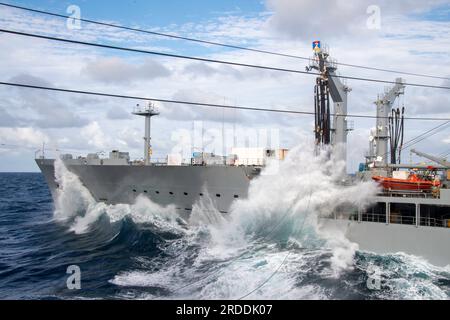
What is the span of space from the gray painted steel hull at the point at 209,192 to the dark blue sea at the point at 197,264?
920 mm

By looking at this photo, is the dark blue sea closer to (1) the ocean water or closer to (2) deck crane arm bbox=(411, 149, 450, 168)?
(1) the ocean water

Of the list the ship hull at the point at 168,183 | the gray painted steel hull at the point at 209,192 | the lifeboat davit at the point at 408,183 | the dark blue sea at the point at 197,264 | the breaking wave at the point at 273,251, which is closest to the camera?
the dark blue sea at the point at 197,264

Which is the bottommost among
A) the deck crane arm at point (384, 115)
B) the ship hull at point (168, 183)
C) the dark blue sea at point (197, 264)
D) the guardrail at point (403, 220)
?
the dark blue sea at point (197, 264)

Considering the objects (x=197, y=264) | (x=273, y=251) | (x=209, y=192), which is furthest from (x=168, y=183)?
(x=273, y=251)

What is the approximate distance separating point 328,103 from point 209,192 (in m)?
12.8

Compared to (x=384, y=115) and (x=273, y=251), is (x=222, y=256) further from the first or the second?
(x=384, y=115)

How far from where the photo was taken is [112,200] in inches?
1594

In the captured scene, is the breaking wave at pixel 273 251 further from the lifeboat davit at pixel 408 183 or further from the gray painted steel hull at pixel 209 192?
the lifeboat davit at pixel 408 183

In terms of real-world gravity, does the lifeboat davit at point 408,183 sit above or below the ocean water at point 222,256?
above

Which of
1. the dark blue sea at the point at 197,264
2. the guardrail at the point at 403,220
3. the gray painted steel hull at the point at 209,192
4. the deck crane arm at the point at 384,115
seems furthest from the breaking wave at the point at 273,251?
the deck crane arm at the point at 384,115

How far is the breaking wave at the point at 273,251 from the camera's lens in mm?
20422
